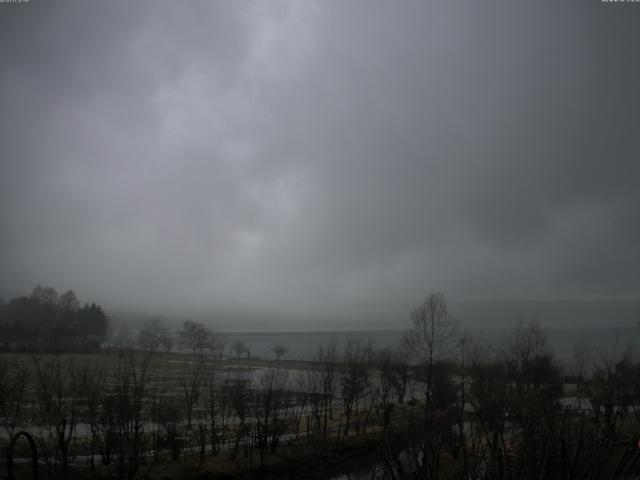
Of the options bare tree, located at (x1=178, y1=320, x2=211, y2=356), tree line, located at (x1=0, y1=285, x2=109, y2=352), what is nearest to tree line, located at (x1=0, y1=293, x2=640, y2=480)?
tree line, located at (x1=0, y1=285, x2=109, y2=352)

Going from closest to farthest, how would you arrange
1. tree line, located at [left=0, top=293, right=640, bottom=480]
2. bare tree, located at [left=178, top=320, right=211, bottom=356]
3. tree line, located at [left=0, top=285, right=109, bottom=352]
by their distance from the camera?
tree line, located at [left=0, top=293, right=640, bottom=480], tree line, located at [left=0, top=285, right=109, bottom=352], bare tree, located at [left=178, top=320, right=211, bottom=356]

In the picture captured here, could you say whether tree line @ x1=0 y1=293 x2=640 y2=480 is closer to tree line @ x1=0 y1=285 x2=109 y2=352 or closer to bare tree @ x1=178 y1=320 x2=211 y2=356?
tree line @ x1=0 y1=285 x2=109 y2=352

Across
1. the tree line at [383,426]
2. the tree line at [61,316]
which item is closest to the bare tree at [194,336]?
the tree line at [61,316]

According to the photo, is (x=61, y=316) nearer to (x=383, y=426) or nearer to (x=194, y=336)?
(x=194, y=336)

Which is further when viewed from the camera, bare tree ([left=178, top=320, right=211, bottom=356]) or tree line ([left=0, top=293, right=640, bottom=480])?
bare tree ([left=178, top=320, right=211, bottom=356])

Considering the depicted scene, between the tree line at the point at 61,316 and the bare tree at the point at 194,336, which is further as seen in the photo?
the bare tree at the point at 194,336

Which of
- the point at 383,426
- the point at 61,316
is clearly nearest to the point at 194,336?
the point at 61,316

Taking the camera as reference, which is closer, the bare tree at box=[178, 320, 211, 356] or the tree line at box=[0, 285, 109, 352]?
the tree line at box=[0, 285, 109, 352]

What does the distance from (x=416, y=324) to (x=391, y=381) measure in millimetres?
12197

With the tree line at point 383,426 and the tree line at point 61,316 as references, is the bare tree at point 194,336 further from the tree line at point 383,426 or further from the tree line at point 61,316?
the tree line at point 383,426

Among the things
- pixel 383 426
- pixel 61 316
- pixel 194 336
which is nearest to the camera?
pixel 383 426

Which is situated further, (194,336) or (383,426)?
(194,336)

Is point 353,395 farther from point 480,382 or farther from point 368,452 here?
point 480,382

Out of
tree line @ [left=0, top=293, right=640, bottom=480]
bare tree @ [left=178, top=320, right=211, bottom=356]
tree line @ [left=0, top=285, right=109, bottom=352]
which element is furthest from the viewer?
bare tree @ [left=178, top=320, right=211, bottom=356]
